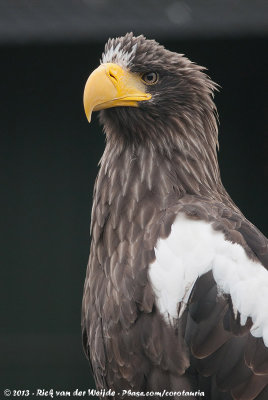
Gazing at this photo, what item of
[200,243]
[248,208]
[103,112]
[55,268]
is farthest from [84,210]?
[200,243]

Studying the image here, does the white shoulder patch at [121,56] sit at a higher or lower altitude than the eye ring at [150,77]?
higher

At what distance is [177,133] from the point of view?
3324 mm

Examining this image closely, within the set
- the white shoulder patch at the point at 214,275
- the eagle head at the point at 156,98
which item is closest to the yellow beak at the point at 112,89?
the eagle head at the point at 156,98

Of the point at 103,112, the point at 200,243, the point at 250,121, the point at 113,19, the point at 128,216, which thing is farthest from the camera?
the point at 250,121

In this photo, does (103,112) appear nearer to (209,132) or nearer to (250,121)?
(209,132)

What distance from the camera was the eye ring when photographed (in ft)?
11.0

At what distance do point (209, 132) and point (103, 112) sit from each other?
409 millimetres

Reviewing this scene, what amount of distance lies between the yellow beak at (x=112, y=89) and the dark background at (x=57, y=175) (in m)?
2.32

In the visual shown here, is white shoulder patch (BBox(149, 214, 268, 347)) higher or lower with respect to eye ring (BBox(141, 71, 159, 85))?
lower

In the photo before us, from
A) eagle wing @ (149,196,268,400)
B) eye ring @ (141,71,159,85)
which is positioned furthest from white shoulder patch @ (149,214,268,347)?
eye ring @ (141,71,159,85)

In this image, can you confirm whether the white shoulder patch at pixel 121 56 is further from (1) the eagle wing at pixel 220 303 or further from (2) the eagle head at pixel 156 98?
(1) the eagle wing at pixel 220 303

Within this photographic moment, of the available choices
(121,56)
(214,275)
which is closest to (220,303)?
(214,275)

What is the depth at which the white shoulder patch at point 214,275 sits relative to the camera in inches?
115

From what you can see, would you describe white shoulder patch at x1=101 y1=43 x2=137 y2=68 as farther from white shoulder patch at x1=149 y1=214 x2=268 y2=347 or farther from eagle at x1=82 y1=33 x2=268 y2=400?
white shoulder patch at x1=149 y1=214 x2=268 y2=347
